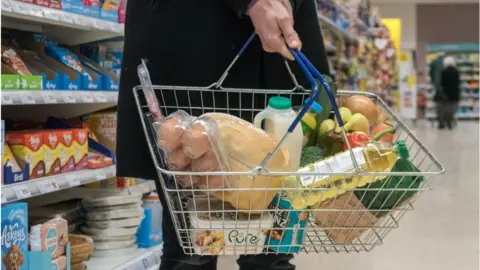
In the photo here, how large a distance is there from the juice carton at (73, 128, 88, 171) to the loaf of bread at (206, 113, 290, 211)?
55.6 inches

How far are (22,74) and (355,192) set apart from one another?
1.40m

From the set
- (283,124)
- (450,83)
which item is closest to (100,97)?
(283,124)

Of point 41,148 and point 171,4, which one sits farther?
point 41,148

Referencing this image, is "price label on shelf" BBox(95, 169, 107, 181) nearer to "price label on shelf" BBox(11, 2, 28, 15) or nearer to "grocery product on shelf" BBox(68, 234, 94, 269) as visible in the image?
"grocery product on shelf" BBox(68, 234, 94, 269)

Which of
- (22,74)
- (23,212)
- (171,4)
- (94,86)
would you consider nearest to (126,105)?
(171,4)

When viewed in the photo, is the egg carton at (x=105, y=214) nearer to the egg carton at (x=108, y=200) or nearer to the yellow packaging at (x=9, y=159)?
the egg carton at (x=108, y=200)

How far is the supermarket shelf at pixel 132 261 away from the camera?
2.25m

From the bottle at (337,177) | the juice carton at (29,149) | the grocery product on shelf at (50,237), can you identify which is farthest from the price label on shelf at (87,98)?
the bottle at (337,177)

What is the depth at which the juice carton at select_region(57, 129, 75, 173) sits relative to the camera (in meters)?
2.17

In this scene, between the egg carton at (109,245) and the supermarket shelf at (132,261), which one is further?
the egg carton at (109,245)

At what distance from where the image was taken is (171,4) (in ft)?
4.35

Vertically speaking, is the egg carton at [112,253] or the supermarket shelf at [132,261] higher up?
the egg carton at [112,253]

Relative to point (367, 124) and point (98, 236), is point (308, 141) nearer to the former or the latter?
point (367, 124)

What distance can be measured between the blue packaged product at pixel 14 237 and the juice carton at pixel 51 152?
0.92 feet
